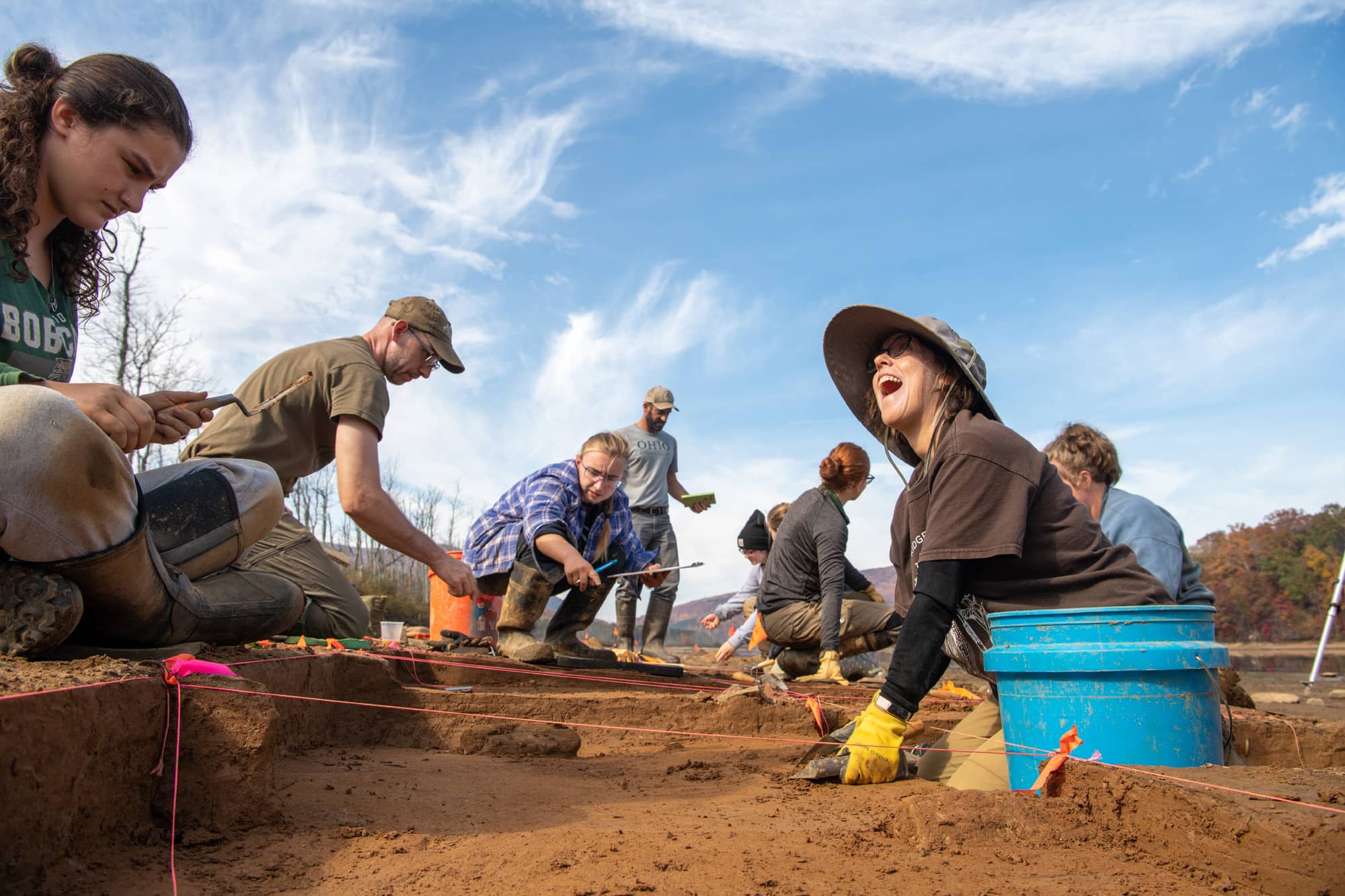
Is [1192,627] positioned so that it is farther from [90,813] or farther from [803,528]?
[803,528]

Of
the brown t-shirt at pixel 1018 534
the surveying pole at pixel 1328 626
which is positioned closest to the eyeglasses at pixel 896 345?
the brown t-shirt at pixel 1018 534

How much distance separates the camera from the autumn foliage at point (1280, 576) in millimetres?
20828

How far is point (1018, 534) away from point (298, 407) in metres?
2.86

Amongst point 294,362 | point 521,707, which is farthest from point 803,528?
point 294,362

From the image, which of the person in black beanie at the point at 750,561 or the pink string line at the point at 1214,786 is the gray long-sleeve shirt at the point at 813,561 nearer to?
the person in black beanie at the point at 750,561

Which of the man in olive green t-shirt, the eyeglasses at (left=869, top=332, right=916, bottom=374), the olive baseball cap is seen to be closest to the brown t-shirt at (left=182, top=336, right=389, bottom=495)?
the man in olive green t-shirt

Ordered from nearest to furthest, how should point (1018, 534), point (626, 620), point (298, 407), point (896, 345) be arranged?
point (1018, 534), point (896, 345), point (298, 407), point (626, 620)

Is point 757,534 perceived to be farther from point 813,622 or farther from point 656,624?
point 813,622

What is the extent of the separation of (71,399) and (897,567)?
231 cm

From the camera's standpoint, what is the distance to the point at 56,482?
6.11 feet

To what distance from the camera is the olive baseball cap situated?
2662mm

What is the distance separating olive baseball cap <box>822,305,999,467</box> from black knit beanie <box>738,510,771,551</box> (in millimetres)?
5240

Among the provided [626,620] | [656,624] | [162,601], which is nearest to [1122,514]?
[162,601]

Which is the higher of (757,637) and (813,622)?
(813,622)
